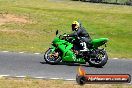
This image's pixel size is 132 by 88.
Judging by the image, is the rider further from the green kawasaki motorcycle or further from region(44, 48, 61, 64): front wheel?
region(44, 48, 61, 64): front wheel

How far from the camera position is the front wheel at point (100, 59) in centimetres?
1947

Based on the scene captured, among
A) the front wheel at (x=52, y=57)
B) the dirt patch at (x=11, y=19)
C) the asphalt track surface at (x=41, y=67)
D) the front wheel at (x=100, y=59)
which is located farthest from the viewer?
the dirt patch at (x=11, y=19)

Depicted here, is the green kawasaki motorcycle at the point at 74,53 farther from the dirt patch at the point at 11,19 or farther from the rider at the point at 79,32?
the dirt patch at the point at 11,19

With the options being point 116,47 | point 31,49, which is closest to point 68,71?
point 31,49

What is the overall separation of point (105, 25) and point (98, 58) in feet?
70.3

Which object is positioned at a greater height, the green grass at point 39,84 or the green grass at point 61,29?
the green grass at point 39,84

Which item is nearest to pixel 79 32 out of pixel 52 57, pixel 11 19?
pixel 52 57

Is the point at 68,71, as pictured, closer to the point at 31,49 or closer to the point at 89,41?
the point at 89,41

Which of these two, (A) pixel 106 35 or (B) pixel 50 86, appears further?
(A) pixel 106 35

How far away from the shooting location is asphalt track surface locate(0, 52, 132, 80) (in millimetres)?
17406

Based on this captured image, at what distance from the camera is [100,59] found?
19.6 m

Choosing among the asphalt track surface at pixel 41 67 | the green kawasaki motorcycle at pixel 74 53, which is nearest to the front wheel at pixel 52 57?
the green kawasaki motorcycle at pixel 74 53

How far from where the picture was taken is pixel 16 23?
1443 inches

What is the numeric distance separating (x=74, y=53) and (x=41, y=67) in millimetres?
1858
